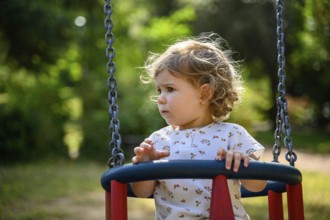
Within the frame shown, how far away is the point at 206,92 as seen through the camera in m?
2.69

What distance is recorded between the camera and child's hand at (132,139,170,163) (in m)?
2.40

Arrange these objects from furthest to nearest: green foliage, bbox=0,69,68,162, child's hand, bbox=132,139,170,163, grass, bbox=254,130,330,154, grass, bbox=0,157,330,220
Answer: grass, bbox=254,130,330,154
green foliage, bbox=0,69,68,162
grass, bbox=0,157,330,220
child's hand, bbox=132,139,170,163

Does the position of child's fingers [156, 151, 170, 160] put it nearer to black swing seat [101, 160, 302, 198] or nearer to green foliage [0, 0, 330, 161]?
black swing seat [101, 160, 302, 198]

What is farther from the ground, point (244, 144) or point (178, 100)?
point (178, 100)

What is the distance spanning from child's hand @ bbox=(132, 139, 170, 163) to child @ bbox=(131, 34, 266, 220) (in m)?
0.03

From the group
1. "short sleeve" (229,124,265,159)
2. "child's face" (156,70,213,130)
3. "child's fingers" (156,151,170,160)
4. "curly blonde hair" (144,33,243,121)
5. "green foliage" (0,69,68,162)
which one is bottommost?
"child's fingers" (156,151,170,160)

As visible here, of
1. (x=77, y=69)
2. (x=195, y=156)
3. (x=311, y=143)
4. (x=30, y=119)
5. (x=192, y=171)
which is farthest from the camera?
(x=311, y=143)

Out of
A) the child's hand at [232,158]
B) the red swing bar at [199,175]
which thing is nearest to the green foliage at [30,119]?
the red swing bar at [199,175]

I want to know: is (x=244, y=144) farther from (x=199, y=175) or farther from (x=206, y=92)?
(x=199, y=175)

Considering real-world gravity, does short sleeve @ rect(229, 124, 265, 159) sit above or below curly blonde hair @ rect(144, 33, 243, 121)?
below

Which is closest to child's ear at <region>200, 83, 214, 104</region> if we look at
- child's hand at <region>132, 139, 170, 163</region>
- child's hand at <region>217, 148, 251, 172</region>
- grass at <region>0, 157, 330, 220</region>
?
child's hand at <region>132, 139, 170, 163</region>

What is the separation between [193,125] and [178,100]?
6.8 inches

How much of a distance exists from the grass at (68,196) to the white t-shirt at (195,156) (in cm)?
386

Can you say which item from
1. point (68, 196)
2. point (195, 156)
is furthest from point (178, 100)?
point (68, 196)
